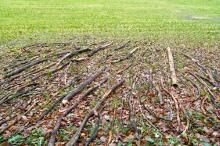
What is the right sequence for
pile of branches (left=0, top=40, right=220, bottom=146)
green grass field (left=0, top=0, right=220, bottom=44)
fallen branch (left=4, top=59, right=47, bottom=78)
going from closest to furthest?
pile of branches (left=0, top=40, right=220, bottom=146), fallen branch (left=4, top=59, right=47, bottom=78), green grass field (left=0, top=0, right=220, bottom=44)

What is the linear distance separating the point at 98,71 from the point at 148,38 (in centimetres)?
579

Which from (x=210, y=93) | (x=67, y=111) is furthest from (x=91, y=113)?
(x=210, y=93)

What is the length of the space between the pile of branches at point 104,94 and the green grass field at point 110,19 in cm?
399

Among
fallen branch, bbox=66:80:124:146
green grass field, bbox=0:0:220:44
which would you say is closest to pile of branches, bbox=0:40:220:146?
fallen branch, bbox=66:80:124:146

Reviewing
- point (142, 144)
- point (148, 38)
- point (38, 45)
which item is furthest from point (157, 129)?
point (148, 38)

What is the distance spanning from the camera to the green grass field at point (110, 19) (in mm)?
16844

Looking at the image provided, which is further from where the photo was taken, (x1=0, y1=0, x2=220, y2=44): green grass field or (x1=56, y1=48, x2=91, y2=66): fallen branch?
(x1=0, y1=0, x2=220, y2=44): green grass field

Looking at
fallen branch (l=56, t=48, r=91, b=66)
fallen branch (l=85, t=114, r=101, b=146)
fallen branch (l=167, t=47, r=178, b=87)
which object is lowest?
fallen branch (l=85, t=114, r=101, b=146)

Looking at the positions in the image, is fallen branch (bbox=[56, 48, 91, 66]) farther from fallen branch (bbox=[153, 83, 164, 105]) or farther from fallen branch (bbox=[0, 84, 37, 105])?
fallen branch (bbox=[153, 83, 164, 105])

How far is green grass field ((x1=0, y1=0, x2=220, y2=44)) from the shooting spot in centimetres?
1684

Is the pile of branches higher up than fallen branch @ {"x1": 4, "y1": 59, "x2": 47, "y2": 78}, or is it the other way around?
fallen branch @ {"x1": 4, "y1": 59, "x2": 47, "y2": 78}

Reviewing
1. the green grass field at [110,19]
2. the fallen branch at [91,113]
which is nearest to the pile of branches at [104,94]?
the fallen branch at [91,113]

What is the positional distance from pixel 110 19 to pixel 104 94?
1201 cm

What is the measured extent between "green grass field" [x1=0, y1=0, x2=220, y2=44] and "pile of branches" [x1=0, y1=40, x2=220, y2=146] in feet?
13.1
